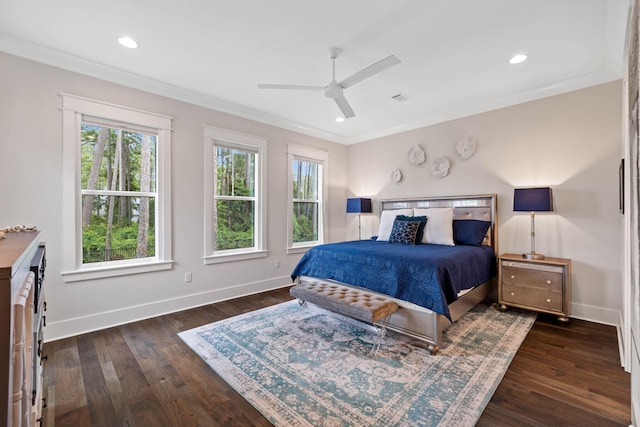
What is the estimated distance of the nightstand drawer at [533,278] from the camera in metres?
3.03

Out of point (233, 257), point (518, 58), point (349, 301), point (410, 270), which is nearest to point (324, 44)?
point (518, 58)

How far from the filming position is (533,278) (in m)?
3.16

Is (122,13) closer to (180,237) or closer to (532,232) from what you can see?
(180,237)

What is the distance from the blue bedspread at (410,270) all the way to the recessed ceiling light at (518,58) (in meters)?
2.04

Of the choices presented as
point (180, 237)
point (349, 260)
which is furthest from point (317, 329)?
point (180, 237)

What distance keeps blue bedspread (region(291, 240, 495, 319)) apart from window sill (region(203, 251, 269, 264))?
0.95 metres

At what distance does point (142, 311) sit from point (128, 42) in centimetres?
278

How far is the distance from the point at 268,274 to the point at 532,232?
11.9 ft

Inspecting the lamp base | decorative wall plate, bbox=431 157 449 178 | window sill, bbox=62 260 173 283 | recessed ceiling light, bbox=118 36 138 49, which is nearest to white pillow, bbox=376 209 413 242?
decorative wall plate, bbox=431 157 449 178

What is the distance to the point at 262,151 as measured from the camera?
4.37m

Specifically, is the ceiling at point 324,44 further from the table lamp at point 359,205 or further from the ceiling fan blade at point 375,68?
the table lamp at point 359,205

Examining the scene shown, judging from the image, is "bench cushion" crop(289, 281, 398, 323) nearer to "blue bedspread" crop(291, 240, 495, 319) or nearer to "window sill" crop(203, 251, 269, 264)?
"blue bedspread" crop(291, 240, 495, 319)

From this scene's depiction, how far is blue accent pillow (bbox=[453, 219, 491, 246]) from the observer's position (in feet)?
12.2

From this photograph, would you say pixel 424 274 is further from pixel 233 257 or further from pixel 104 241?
pixel 104 241
